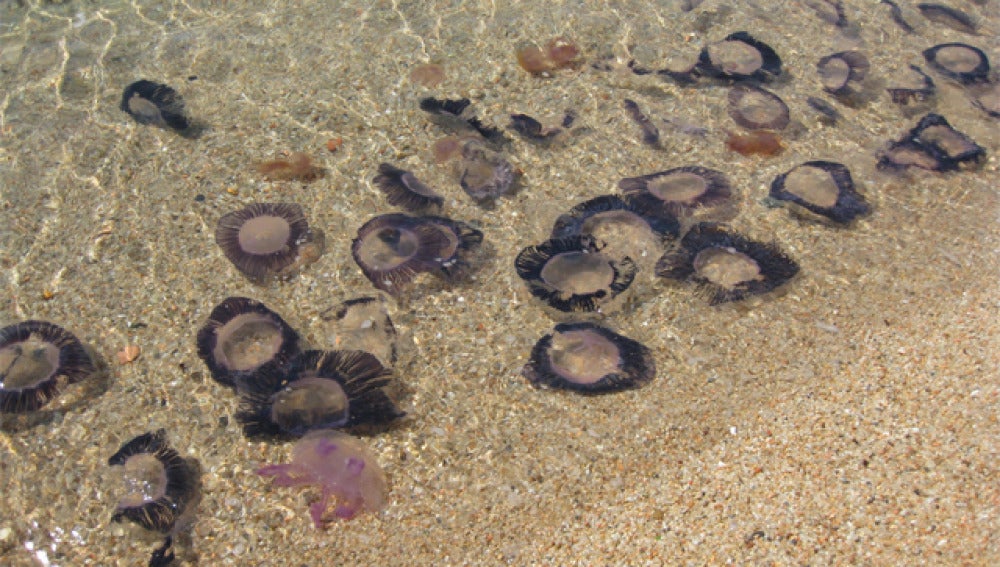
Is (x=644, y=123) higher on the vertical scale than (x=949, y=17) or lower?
lower

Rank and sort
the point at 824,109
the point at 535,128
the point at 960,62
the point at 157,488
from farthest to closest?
the point at 960,62, the point at 824,109, the point at 535,128, the point at 157,488

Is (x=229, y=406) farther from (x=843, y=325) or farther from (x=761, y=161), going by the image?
(x=761, y=161)

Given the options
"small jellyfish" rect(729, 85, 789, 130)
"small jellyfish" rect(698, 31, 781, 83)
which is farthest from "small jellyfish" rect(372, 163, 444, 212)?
"small jellyfish" rect(698, 31, 781, 83)

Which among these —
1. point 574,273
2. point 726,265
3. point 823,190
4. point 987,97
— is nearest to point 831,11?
point 987,97

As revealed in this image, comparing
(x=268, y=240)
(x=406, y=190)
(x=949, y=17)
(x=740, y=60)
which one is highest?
(x=949, y=17)

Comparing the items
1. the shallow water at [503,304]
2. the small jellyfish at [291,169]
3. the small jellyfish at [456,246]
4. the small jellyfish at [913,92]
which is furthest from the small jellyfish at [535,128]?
the small jellyfish at [913,92]

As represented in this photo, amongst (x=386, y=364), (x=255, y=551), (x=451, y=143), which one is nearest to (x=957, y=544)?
(x=386, y=364)

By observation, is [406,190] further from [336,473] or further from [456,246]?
[336,473]

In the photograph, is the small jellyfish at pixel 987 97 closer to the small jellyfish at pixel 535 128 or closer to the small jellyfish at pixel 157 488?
the small jellyfish at pixel 535 128
